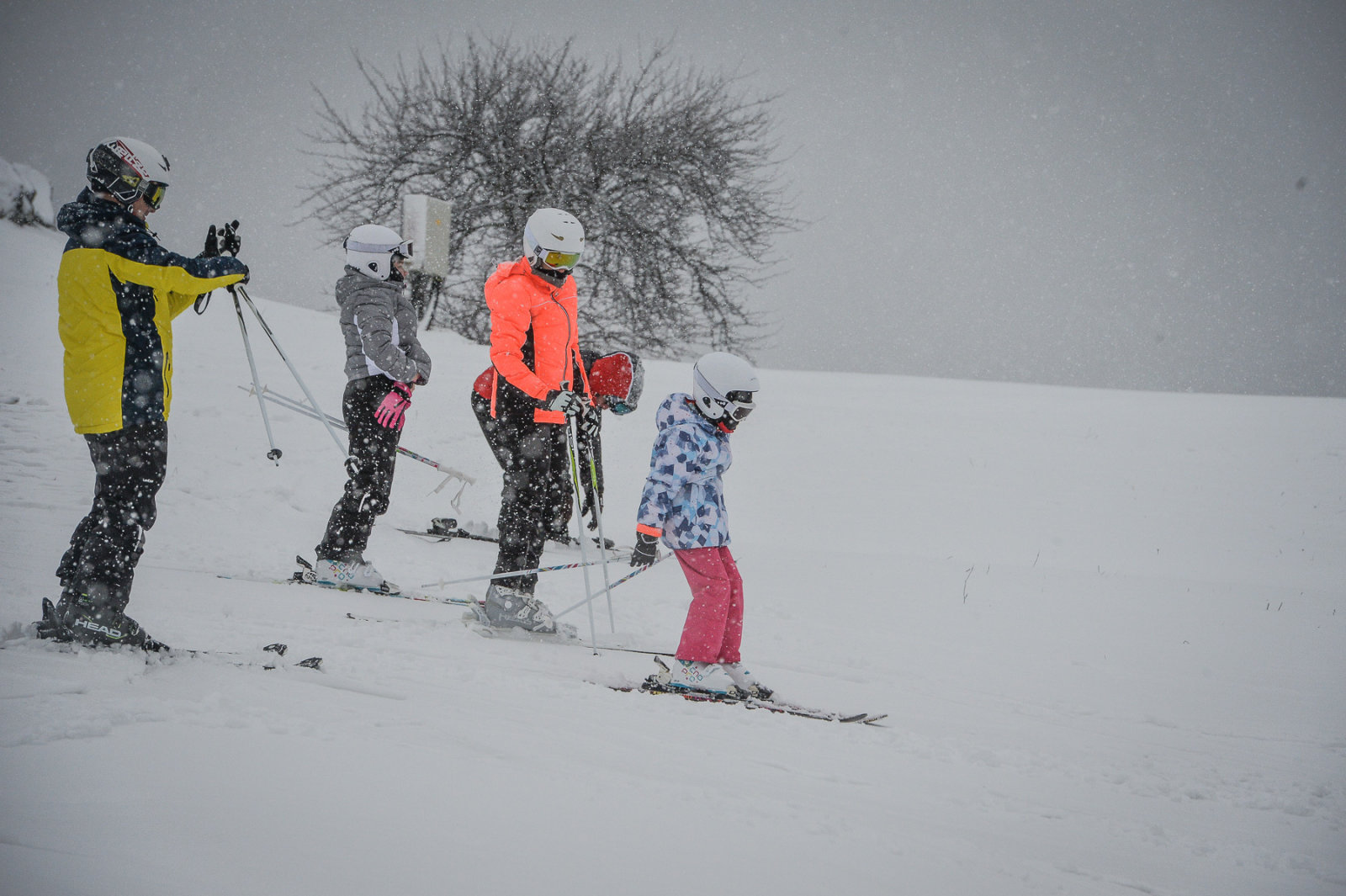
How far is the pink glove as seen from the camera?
15.8ft

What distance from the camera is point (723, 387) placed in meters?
3.81

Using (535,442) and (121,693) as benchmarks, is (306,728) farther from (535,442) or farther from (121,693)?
(535,442)

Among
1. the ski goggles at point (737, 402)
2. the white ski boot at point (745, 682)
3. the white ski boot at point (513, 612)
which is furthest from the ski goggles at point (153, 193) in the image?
the white ski boot at point (745, 682)

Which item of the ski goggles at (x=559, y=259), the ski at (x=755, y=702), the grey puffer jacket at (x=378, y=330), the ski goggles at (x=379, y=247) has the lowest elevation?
the ski at (x=755, y=702)

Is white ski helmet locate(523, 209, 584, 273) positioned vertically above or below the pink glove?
above

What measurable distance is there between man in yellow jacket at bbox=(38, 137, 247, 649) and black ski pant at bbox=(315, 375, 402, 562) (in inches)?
59.8

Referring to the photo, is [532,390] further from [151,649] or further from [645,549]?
[151,649]

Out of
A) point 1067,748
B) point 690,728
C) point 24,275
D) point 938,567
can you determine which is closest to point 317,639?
point 690,728

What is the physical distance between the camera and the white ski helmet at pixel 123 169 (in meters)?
3.16

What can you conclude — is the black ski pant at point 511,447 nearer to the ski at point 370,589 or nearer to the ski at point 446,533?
the ski at point 370,589

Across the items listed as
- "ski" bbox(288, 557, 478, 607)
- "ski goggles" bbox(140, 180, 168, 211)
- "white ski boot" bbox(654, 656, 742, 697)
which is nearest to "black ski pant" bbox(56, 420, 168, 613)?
"ski goggles" bbox(140, 180, 168, 211)

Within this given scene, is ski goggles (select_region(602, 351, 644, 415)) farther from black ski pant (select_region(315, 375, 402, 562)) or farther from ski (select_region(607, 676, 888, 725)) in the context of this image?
ski (select_region(607, 676, 888, 725))

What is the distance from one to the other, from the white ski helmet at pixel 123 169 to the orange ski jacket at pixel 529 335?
1.55 meters

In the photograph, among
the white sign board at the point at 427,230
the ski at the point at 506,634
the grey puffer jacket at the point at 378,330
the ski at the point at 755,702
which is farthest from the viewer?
the white sign board at the point at 427,230
